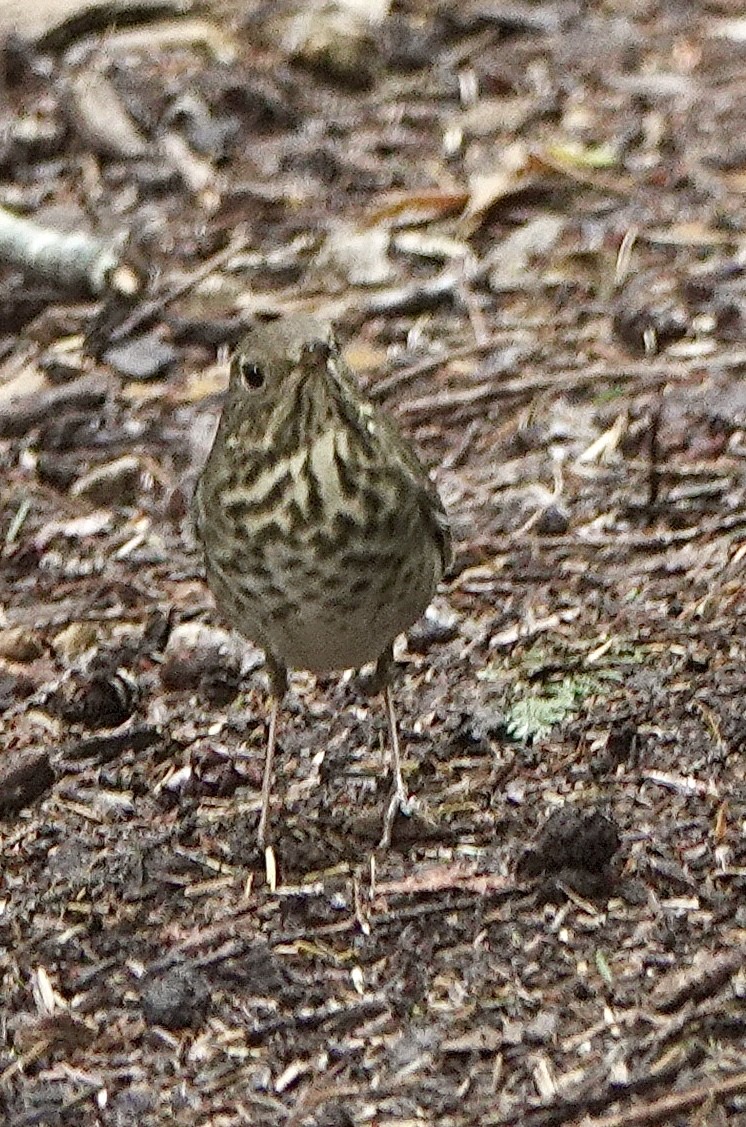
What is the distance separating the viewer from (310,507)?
3.82 metres

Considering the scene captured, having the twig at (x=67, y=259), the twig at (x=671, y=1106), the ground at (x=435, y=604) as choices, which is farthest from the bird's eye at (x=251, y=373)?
the twig at (x=67, y=259)

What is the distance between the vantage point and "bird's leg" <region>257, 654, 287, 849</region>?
419 cm

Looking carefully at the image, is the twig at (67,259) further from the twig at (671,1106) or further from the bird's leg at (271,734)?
the twig at (671,1106)

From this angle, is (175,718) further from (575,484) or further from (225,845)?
(575,484)

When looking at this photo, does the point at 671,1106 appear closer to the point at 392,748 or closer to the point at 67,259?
the point at 392,748

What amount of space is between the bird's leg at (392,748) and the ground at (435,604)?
0.18 feet

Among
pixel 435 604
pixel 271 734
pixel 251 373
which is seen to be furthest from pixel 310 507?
pixel 435 604

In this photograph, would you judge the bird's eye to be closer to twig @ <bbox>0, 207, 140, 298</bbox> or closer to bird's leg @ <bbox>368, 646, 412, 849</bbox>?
bird's leg @ <bbox>368, 646, 412, 849</bbox>

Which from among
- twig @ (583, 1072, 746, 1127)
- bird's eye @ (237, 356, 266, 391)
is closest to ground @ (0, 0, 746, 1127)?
twig @ (583, 1072, 746, 1127)

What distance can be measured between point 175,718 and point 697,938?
1626 mm

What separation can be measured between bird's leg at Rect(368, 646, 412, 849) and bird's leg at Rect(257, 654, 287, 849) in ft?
0.76

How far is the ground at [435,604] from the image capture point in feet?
11.6

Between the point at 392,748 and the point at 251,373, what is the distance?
100 cm

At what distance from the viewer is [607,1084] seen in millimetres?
3264
